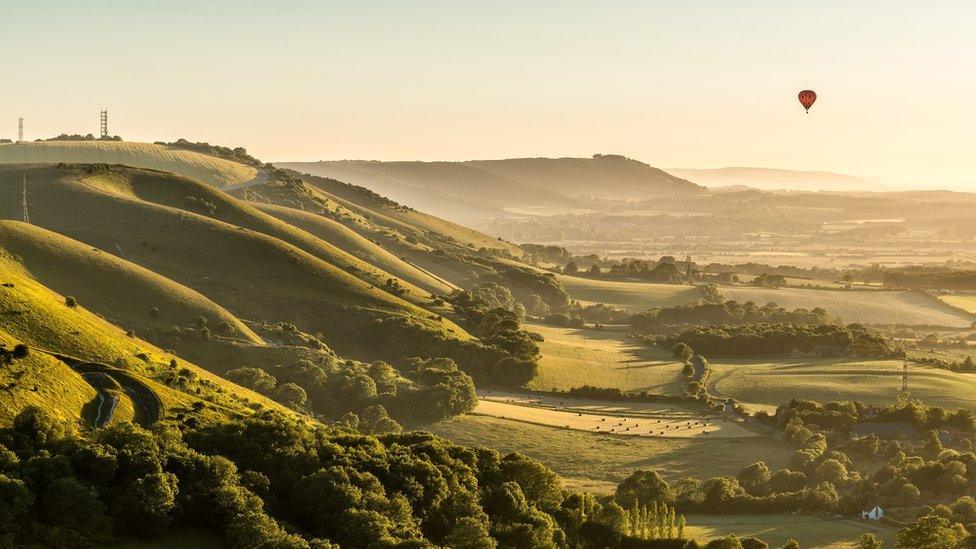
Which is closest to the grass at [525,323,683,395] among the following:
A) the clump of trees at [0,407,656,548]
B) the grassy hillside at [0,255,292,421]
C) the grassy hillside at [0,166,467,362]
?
the grassy hillside at [0,166,467,362]

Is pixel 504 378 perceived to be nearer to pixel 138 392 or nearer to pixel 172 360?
pixel 172 360

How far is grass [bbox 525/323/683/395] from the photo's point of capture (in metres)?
138

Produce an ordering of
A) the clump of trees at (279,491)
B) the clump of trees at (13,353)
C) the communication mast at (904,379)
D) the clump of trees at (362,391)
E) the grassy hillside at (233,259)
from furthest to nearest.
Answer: the grassy hillside at (233,259) < the communication mast at (904,379) < the clump of trees at (362,391) < the clump of trees at (13,353) < the clump of trees at (279,491)

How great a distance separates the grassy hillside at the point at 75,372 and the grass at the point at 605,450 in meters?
23.1

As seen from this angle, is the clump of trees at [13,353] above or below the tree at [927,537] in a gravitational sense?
above

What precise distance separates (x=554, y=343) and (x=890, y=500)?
7828 centimetres

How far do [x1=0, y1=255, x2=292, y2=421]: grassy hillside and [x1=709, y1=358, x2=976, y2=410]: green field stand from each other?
6275cm

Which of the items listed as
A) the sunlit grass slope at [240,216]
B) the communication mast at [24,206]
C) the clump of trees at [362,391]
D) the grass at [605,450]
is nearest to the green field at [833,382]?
the grass at [605,450]

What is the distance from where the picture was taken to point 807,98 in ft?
481

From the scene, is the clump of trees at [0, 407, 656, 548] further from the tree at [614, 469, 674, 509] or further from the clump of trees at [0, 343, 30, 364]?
the clump of trees at [0, 343, 30, 364]

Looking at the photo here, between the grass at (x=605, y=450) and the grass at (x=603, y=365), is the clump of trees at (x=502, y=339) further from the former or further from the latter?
the grass at (x=605, y=450)

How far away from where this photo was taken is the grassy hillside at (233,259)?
145m

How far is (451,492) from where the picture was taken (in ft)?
215

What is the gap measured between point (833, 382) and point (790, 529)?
2446 inches
